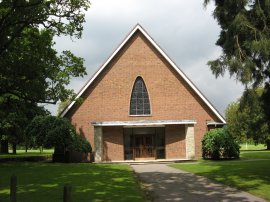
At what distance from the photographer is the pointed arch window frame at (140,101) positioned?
127ft

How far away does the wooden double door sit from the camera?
127 ft

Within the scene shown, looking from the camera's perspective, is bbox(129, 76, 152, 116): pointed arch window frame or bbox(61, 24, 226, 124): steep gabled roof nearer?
bbox(61, 24, 226, 124): steep gabled roof

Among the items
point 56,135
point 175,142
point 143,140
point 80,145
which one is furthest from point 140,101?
point 56,135

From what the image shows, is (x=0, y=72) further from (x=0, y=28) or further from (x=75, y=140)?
(x=75, y=140)

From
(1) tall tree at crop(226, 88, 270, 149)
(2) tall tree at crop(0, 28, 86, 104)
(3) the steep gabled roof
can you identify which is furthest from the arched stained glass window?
(2) tall tree at crop(0, 28, 86, 104)

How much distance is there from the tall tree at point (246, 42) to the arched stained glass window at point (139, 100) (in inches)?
880

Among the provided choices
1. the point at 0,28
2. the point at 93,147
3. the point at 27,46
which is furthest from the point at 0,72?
the point at 93,147

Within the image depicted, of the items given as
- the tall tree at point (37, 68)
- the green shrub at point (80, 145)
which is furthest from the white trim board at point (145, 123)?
the tall tree at point (37, 68)

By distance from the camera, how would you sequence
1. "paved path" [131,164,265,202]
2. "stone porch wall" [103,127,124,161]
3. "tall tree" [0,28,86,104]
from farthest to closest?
"stone porch wall" [103,127,124,161]
"tall tree" [0,28,86,104]
"paved path" [131,164,265,202]

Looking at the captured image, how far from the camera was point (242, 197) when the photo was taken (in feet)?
44.3

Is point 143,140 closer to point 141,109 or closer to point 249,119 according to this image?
point 141,109

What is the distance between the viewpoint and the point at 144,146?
1534 inches

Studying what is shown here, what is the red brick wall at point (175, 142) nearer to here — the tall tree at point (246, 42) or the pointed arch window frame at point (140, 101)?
the pointed arch window frame at point (140, 101)

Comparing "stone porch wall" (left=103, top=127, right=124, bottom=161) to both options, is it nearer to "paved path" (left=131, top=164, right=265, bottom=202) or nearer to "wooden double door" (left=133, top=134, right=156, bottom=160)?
"wooden double door" (left=133, top=134, right=156, bottom=160)
